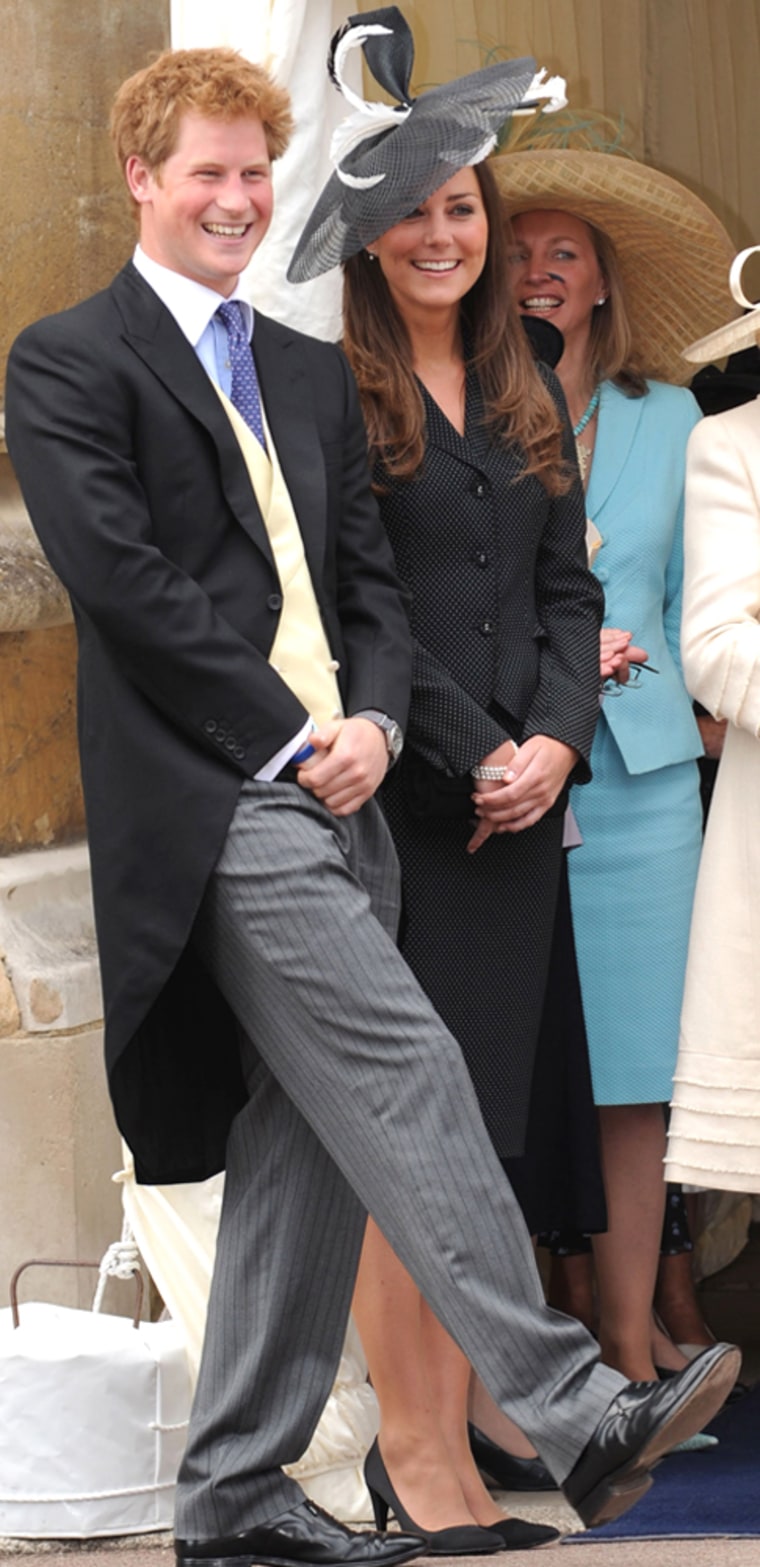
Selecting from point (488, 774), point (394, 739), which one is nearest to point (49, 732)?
point (488, 774)

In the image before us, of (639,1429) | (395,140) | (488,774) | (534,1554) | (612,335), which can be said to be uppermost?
(395,140)

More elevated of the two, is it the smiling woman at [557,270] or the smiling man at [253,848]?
the smiling woman at [557,270]

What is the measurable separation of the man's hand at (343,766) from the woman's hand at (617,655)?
2.98 ft

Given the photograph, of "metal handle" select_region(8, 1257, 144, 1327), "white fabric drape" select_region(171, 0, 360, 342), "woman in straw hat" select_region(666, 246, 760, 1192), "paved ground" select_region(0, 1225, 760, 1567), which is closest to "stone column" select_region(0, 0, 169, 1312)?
"metal handle" select_region(8, 1257, 144, 1327)

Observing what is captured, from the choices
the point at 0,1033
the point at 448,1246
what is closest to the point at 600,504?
the point at 0,1033

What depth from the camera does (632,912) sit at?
407 centimetres

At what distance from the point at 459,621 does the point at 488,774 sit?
24 centimetres

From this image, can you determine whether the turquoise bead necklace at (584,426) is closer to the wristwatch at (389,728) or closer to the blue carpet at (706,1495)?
the wristwatch at (389,728)

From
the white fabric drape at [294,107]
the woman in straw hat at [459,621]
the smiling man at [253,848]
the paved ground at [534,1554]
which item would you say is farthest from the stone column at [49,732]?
the smiling man at [253,848]

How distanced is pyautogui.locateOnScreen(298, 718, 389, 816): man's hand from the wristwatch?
41 millimetres

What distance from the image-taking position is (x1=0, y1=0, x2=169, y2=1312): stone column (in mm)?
3898

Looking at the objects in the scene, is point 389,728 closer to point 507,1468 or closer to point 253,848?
point 253,848

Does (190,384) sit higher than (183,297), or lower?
lower

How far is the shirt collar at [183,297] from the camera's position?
3.01m
